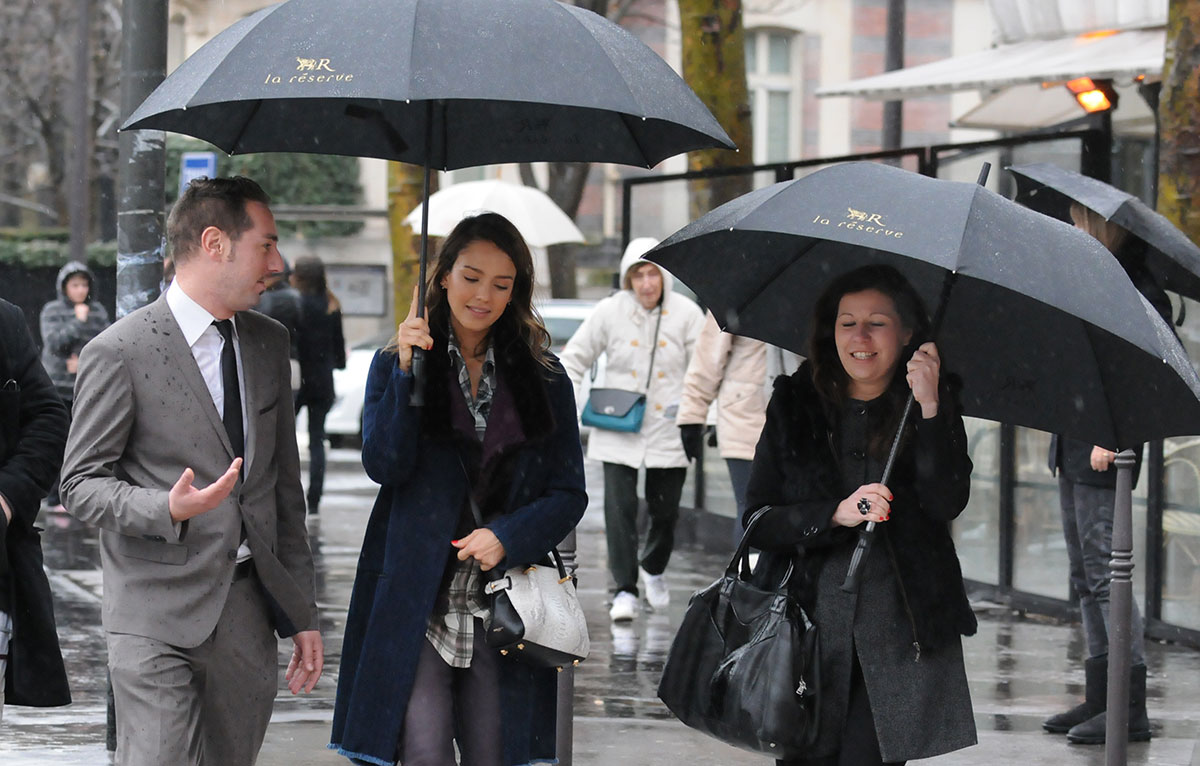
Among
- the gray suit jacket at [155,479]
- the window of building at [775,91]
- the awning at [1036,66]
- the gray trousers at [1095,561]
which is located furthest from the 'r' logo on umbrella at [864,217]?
the window of building at [775,91]

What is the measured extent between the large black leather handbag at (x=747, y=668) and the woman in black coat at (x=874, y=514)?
2.5 inches

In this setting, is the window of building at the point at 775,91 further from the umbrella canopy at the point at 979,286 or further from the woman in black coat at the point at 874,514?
the woman in black coat at the point at 874,514

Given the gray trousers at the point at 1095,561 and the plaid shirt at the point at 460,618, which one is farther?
the gray trousers at the point at 1095,561

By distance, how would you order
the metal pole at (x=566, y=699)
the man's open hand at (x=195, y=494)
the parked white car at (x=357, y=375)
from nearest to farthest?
the man's open hand at (x=195, y=494), the metal pole at (x=566, y=699), the parked white car at (x=357, y=375)

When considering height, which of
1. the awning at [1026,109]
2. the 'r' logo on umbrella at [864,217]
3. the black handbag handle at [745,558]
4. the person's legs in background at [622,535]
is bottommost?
the person's legs in background at [622,535]

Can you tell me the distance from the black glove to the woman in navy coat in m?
4.74

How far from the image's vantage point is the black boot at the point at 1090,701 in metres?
6.98

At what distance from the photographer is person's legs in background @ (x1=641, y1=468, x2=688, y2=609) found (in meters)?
9.79

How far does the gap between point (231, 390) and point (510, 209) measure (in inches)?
506

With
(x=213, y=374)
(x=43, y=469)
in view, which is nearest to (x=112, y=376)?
(x=213, y=374)

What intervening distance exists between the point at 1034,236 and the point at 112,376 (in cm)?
214

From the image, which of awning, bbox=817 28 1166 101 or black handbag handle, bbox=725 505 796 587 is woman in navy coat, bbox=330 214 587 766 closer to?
black handbag handle, bbox=725 505 796 587

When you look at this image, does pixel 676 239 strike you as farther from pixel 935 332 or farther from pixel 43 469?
pixel 43 469

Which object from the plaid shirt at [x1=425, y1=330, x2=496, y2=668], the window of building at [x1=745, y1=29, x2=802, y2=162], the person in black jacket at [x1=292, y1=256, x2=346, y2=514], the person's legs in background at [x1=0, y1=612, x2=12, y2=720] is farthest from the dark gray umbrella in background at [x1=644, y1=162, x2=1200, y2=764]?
the window of building at [x1=745, y1=29, x2=802, y2=162]
